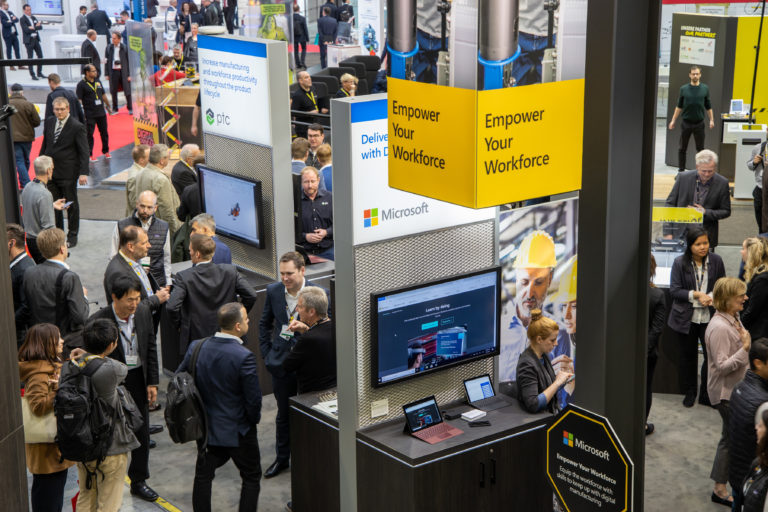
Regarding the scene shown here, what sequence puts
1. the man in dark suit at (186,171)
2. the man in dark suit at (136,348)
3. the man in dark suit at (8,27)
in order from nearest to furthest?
the man in dark suit at (136,348) < the man in dark suit at (186,171) < the man in dark suit at (8,27)

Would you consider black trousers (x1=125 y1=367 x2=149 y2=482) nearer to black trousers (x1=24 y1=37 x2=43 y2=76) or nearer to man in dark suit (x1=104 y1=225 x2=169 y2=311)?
man in dark suit (x1=104 y1=225 x2=169 y2=311)

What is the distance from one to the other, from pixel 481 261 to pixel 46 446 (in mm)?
2536

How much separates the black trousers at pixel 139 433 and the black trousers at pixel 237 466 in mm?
642

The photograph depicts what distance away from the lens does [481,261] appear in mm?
5488

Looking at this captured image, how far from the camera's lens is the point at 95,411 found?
490 centimetres

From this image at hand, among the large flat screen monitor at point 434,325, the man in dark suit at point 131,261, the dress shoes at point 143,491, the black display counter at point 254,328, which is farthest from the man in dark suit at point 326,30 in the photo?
the large flat screen monitor at point 434,325

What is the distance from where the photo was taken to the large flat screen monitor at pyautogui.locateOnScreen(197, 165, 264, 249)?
7.38 metres

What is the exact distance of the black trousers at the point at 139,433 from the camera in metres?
5.79

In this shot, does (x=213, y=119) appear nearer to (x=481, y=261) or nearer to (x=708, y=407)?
(x=481, y=261)

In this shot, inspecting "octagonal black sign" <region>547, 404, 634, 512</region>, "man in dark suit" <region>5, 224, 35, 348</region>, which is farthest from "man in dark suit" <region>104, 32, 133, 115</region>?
"octagonal black sign" <region>547, 404, 634, 512</region>

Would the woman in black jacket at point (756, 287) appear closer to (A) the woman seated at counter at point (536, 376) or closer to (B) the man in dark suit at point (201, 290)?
(A) the woman seated at counter at point (536, 376)

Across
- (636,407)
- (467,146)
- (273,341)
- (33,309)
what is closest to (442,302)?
(273,341)

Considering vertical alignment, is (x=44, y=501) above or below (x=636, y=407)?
below

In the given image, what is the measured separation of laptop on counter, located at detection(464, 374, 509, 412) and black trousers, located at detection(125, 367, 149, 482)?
1.97 meters
